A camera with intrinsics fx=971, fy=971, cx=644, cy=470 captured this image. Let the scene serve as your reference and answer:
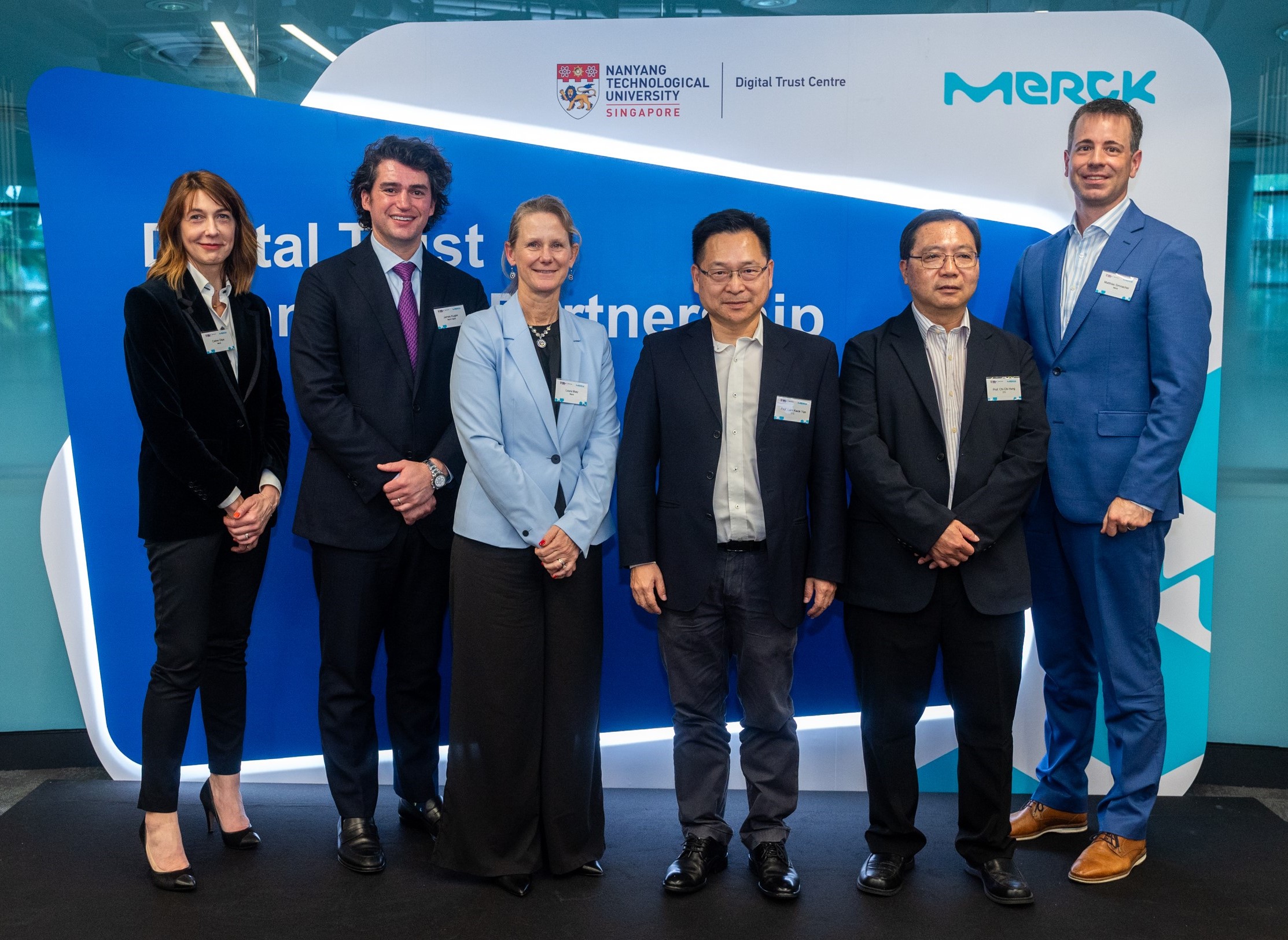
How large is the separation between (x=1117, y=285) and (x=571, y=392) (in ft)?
5.24

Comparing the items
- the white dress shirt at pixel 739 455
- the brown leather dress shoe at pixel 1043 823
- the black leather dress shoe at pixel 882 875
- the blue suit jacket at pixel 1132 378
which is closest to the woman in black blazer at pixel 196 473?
the white dress shirt at pixel 739 455

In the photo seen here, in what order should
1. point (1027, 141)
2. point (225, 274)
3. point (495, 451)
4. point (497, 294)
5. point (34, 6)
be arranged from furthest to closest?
1. point (34, 6)
2. point (1027, 141)
3. point (497, 294)
4. point (225, 274)
5. point (495, 451)

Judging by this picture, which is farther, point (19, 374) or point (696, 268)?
point (19, 374)

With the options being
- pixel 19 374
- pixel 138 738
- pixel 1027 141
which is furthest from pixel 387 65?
pixel 138 738

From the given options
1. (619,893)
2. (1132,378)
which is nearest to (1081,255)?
(1132,378)

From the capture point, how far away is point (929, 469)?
2.63 meters

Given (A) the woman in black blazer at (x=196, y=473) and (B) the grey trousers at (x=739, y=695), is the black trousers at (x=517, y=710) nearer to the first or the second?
(B) the grey trousers at (x=739, y=695)

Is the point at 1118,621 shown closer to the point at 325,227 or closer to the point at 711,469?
the point at 711,469

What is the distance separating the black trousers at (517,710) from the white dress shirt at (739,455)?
1.29 feet

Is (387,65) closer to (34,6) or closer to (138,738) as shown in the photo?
(34,6)

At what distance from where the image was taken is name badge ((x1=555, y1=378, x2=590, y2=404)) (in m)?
2.68

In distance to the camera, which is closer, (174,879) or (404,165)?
(174,879)

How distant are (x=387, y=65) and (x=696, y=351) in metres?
1.71

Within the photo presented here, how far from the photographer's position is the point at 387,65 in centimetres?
348
